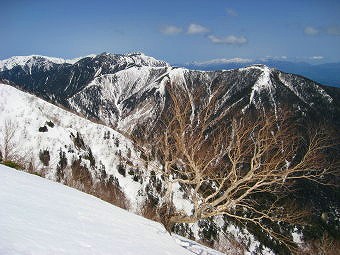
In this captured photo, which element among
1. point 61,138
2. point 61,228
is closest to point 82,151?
point 61,138

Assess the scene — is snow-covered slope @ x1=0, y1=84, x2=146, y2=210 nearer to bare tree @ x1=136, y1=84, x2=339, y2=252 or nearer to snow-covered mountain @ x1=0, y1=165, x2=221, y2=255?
bare tree @ x1=136, y1=84, x2=339, y2=252

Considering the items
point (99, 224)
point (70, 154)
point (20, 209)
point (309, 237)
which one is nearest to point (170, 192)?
point (99, 224)

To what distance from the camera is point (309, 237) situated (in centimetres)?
15775

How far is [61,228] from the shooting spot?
964 cm

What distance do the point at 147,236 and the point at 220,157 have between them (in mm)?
8330

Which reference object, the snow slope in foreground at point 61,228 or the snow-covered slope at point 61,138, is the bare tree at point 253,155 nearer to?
the snow slope in foreground at point 61,228

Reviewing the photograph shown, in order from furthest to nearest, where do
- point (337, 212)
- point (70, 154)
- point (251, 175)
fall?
point (337, 212)
point (70, 154)
point (251, 175)

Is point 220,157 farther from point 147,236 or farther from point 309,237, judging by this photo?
point 309,237

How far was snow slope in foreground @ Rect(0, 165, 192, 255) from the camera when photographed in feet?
25.7

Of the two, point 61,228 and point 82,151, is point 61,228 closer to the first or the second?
point 61,228

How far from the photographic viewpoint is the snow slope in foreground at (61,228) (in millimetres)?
7826

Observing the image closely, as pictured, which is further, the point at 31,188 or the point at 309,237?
the point at 309,237

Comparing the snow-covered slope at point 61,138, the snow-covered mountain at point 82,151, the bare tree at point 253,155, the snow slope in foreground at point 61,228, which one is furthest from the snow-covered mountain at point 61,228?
the snow-covered slope at point 61,138

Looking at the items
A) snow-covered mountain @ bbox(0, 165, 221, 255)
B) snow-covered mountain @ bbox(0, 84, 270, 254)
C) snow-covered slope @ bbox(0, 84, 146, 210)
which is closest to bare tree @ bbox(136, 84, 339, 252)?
snow-covered mountain @ bbox(0, 165, 221, 255)
